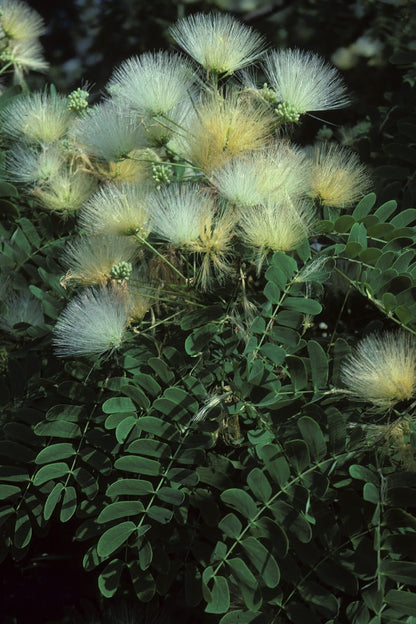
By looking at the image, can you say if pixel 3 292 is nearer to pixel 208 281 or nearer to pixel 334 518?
pixel 208 281

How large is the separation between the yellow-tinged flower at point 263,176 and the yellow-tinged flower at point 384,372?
0.24 meters

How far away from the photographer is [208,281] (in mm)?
1128

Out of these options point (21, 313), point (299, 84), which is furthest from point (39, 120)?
point (299, 84)

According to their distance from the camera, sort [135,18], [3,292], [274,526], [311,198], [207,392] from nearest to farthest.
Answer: [274,526] < [207,392] < [311,198] < [3,292] < [135,18]

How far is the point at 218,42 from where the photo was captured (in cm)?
125

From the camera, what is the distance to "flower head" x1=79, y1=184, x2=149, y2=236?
113 cm

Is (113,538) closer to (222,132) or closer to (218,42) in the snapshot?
(222,132)

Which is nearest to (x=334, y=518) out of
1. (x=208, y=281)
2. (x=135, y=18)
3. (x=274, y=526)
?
(x=274, y=526)

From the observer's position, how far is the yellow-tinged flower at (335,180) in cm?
119

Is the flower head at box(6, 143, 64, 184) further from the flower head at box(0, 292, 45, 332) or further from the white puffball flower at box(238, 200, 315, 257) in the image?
the white puffball flower at box(238, 200, 315, 257)

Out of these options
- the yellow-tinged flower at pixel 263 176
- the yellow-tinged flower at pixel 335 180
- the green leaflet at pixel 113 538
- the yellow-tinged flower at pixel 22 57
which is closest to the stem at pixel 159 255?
the yellow-tinged flower at pixel 263 176

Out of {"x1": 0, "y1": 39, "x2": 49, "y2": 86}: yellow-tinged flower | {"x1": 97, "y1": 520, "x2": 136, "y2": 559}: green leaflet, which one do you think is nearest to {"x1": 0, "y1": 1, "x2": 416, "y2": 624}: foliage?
{"x1": 97, "y1": 520, "x2": 136, "y2": 559}: green leaflet

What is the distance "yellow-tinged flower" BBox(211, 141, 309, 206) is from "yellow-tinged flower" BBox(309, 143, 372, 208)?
51 mm

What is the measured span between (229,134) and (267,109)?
0.34 ft
